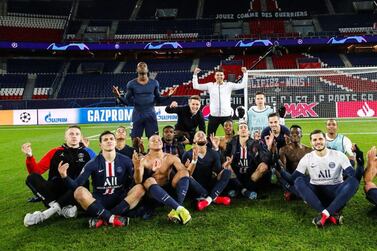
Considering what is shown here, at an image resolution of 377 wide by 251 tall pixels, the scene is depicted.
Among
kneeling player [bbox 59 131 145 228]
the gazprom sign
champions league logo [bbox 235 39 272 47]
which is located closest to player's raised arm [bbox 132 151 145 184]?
kneeling player [bbox 59 131 145 228]

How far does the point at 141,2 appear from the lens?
43.0 m

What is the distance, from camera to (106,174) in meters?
5.34

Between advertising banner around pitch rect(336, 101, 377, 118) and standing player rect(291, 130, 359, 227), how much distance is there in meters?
16.8

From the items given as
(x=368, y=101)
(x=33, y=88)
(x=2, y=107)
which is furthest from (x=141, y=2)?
(x=368, y=101)

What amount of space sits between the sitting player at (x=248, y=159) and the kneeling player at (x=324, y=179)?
1.04m

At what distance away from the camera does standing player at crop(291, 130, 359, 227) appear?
4.98m

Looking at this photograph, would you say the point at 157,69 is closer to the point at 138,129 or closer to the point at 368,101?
the point at 368,101

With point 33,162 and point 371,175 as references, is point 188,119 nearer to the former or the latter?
point 33,162

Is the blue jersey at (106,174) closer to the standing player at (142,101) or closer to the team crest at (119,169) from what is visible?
the team crest at (119,169)

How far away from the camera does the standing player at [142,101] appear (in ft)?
26.4

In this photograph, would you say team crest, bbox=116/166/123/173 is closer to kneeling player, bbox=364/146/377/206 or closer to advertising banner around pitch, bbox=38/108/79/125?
kneeling player, bbox=364/146/377/206

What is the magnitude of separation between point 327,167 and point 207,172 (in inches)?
73.2

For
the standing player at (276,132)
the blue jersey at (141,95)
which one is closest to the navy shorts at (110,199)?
the standing player at (276,132)

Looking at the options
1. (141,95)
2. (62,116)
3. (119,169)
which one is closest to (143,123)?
(141,95)
